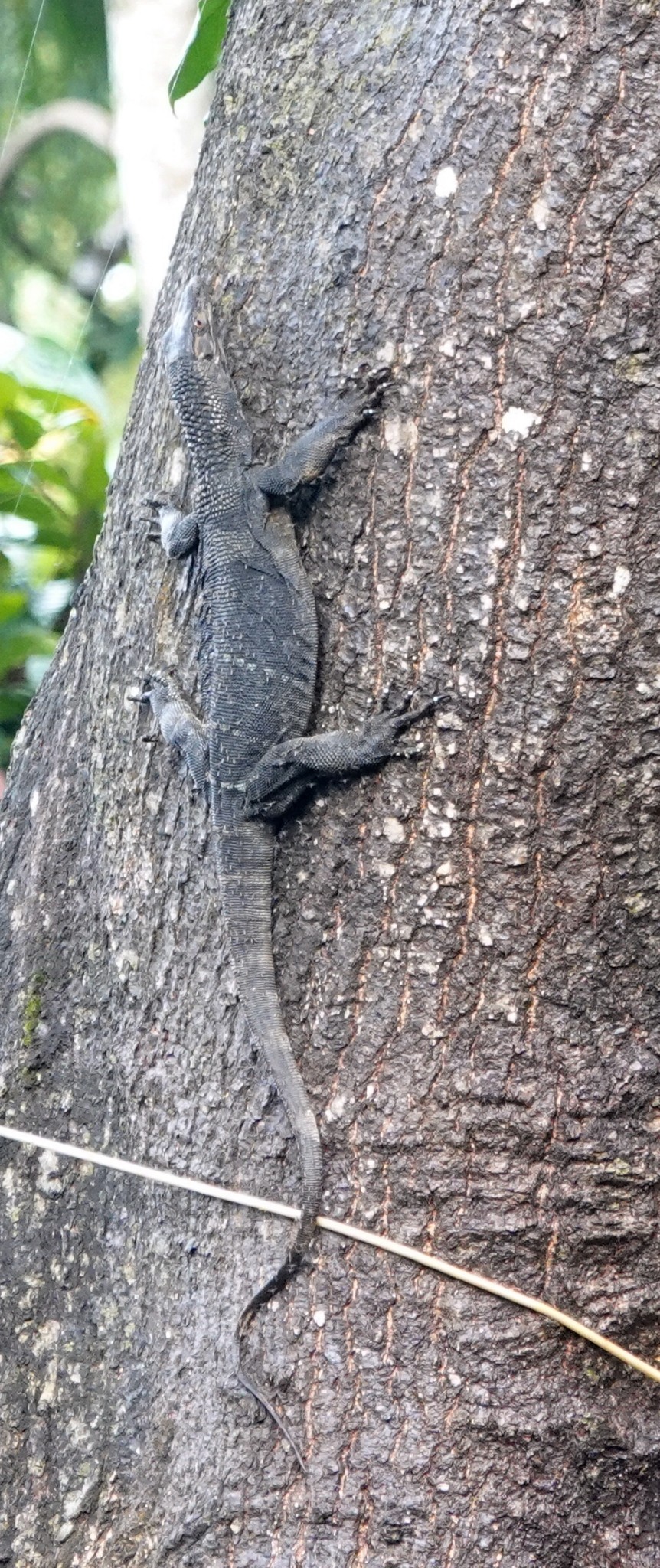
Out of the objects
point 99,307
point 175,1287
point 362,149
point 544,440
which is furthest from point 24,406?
point 99,307

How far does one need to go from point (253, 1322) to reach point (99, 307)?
23.8 ft

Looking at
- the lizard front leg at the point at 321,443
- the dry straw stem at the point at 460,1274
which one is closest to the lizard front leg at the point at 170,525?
the lizard front leg at the point at 321,443

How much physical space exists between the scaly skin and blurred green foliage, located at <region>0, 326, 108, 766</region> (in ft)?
5.45

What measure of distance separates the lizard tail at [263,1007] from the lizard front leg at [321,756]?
0.17 feet

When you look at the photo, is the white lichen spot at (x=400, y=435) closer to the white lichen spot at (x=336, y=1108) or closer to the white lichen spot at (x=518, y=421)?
the white lichen spot at (x=518, y=421)

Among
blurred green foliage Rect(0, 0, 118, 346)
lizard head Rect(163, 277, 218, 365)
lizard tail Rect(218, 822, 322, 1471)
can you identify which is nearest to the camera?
lizard tail Rect(218, 822, 322, 1471)

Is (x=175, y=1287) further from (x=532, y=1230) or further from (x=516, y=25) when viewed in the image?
(x=516, y=25)

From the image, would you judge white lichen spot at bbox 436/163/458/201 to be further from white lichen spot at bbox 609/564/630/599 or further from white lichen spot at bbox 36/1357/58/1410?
white lichen spot at bbox 36/1357/58/1410

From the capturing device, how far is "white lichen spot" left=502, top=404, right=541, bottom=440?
66.6 inches

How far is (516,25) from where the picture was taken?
67.2 inches

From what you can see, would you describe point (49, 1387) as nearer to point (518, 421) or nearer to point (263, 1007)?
point (263, 1007)

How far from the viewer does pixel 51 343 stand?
4.27m

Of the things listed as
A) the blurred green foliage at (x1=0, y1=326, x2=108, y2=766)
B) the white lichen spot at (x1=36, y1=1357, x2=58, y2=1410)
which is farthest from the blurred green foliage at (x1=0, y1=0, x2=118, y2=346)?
the white lichen spot at (x1=36, y1=1357, x2=58, y2=1410)

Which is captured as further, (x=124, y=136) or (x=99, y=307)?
(x=99, y=307)
